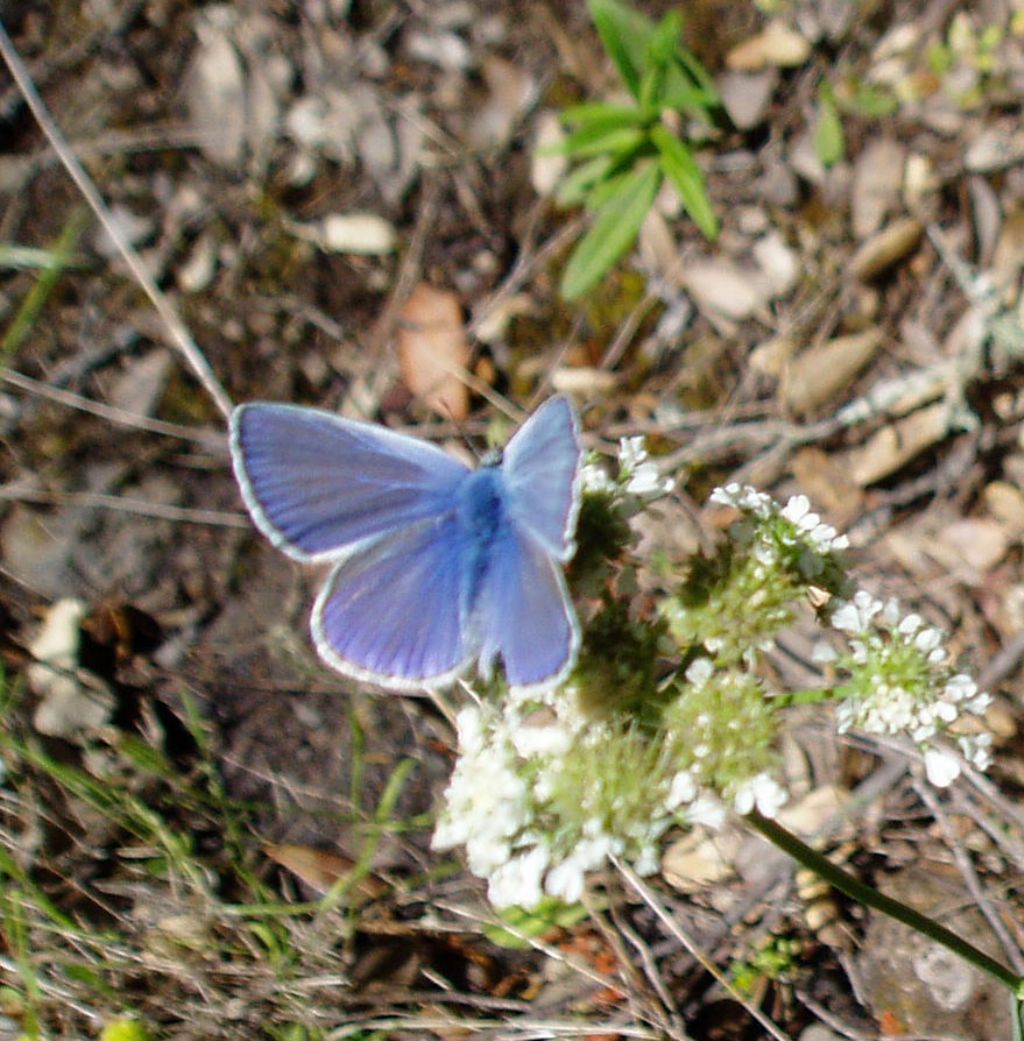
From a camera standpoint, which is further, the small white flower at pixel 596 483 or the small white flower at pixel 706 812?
the small white flower at pixel 596 483

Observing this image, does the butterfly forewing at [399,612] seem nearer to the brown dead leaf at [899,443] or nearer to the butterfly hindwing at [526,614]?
the butterfly hindwing at [526,614]

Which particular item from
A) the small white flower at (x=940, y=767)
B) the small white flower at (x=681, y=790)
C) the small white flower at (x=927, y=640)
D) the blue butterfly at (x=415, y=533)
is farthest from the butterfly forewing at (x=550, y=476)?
the small white flower at (x=940, y=767)

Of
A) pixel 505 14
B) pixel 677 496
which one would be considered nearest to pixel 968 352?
pixel 677 496

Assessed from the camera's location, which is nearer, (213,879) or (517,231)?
(213,879)

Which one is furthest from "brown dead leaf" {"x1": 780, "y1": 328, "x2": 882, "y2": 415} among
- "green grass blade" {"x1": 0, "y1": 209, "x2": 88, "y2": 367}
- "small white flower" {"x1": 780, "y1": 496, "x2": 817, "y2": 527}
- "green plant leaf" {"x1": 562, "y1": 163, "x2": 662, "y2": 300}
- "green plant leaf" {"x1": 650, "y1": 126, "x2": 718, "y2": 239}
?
"green grass blade" {"x1": 0, "y1": 209, "x2": 88, "y2": 367}

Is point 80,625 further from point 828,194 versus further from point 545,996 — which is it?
point 828,194

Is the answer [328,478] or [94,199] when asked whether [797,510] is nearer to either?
[328,478]
